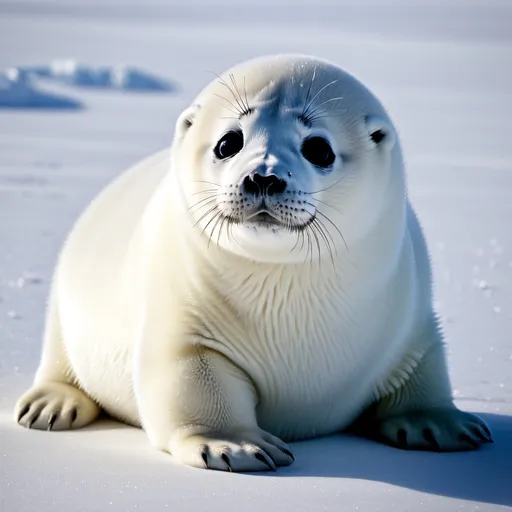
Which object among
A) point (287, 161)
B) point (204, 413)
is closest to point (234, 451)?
point (204, 413)

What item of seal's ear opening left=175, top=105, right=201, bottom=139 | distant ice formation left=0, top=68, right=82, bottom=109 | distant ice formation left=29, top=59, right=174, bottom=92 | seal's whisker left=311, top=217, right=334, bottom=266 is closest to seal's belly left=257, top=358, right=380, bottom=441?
seal's whisker left=311, top=217, right=334, bottom=266

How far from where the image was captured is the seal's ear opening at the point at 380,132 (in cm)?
277

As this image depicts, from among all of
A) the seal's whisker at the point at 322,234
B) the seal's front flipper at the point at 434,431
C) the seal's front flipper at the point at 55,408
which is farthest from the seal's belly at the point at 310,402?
the seal's front flipper at the point at 55,408

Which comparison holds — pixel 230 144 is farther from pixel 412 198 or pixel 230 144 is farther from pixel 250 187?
pixel 412 198

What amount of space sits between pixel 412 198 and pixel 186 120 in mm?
4157

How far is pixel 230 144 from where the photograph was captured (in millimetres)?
2658

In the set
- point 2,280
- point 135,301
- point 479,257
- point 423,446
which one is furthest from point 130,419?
point 479,257

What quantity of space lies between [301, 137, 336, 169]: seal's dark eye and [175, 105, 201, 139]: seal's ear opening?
0.34 metres

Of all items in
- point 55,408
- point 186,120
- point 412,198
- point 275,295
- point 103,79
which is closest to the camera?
point 275,295

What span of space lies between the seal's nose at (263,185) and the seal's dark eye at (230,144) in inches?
8.3

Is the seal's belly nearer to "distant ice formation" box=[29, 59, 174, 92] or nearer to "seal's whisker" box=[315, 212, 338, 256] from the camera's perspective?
"seal's whisker" box=[315, 212, 338, 256]

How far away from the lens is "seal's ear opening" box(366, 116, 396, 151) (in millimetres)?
2770

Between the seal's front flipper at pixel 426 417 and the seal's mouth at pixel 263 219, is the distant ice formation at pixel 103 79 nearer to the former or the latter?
the seal's front flipper at pixel 426 417

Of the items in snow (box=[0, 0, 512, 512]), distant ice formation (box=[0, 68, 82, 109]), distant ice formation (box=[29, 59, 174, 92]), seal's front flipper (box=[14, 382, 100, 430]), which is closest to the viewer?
snow (box=[0, 0, 512, 512])
